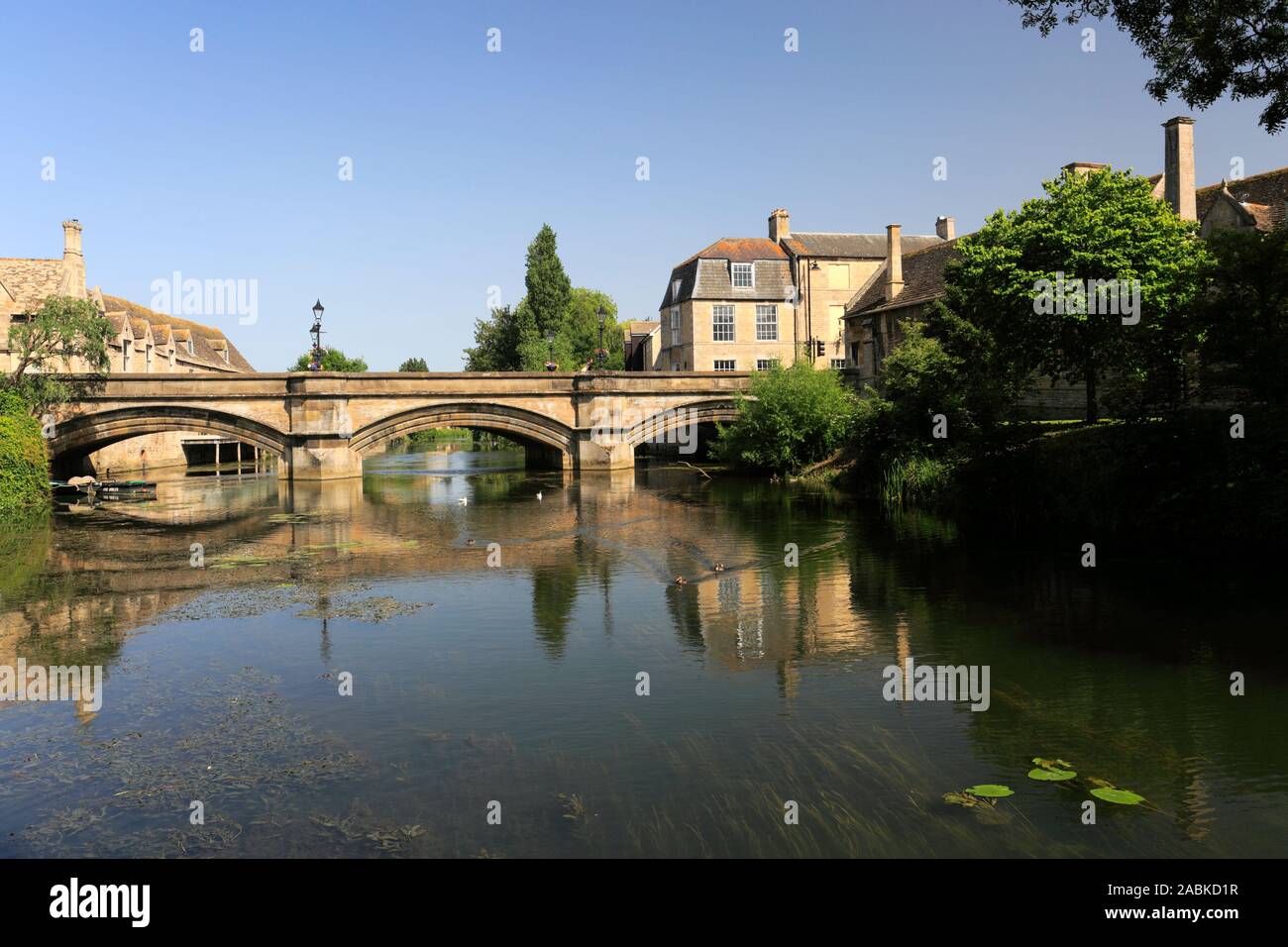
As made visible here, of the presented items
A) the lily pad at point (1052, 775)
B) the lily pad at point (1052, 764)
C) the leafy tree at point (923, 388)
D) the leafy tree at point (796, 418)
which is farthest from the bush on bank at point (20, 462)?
the lily pad at point (1052, 775)

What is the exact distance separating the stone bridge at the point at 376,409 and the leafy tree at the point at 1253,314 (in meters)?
29.3

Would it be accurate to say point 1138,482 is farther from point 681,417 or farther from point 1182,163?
point 681,417

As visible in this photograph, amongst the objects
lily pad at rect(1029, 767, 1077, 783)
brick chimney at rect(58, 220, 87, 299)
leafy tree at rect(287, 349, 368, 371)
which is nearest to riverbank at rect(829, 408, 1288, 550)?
lily pad at rect(1029, 767, 1077, 783)

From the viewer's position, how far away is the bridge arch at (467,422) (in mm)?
47438

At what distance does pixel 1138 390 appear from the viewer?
2402 centimetres

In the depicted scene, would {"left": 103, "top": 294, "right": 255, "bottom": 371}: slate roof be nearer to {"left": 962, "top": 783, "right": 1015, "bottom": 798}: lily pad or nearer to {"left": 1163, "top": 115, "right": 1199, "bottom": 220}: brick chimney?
{"left": 1163, "top": 115, "right": 1199, "bottom": 220}: brick chimney

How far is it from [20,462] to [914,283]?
4206cm

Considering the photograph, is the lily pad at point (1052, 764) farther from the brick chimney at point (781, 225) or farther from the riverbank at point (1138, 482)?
the brick chimney at point (781, 225)

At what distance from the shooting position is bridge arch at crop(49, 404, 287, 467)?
4400cm

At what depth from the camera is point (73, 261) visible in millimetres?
54062

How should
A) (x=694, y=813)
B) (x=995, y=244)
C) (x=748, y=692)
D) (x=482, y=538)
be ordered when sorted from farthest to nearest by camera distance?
(x=995, y=244) < (x=482, y=538) < (x=748, y=692) < (x=694, y=813)
